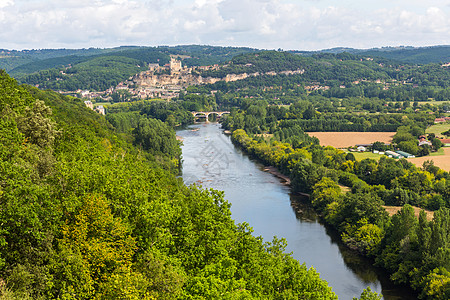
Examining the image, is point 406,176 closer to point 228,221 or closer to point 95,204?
point 228,221

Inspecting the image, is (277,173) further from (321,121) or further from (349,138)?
(321,121)

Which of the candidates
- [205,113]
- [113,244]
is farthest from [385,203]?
[205,113]

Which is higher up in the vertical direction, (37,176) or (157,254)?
(37,176)

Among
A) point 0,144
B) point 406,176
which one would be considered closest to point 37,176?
point 0,144

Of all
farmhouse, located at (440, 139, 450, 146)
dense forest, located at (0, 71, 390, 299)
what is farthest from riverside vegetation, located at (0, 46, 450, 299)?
farmhouse, located at (440, 139, 450, 146)

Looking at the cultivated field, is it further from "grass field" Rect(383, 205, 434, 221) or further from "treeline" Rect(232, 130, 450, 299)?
"grass field" Rect(383, 205, 434, 221)

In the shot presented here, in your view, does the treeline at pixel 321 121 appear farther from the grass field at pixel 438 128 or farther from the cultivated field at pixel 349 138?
the cultivated field at pixel 349 138

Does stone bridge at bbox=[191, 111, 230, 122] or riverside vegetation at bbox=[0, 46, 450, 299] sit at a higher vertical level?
riverside vegetation at bbox=[0, 46, 450, 299]
